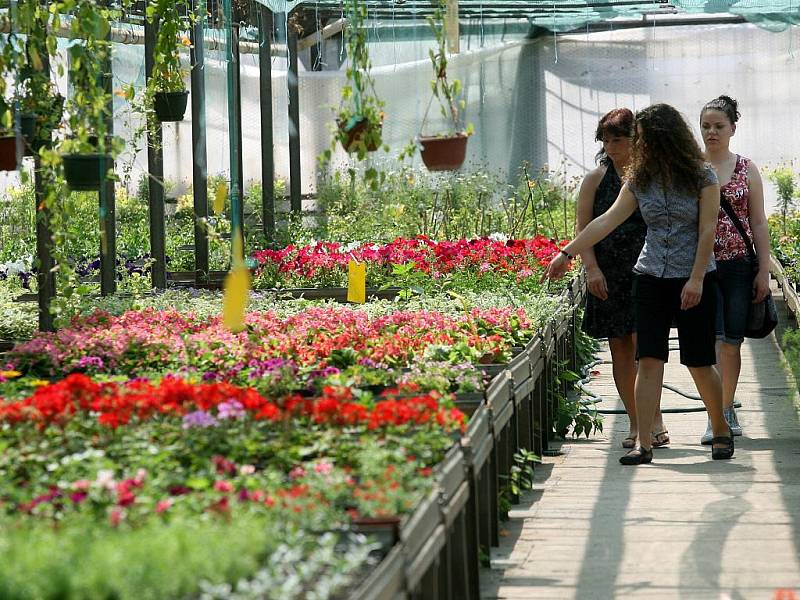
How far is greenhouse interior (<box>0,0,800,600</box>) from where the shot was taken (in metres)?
2.37

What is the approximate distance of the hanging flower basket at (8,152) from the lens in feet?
13.4

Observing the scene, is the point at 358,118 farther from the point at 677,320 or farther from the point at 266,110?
the point at 266,110

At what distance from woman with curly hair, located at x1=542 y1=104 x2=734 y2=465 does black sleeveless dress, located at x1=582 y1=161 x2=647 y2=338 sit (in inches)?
15.6

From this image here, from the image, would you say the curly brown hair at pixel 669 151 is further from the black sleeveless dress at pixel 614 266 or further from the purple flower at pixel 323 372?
the purple flower at pixel 323 372

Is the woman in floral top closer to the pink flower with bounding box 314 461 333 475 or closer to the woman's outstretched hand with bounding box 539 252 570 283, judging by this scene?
the woman's outstretched hand with bounding box 539 252 570 283

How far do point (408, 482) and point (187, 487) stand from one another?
1.44ft

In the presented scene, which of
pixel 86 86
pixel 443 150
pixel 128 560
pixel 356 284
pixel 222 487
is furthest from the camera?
pixel 356 284

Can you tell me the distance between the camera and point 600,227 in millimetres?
4648

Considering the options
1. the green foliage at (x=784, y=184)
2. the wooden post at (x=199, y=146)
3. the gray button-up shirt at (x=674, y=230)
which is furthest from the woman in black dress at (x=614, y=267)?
the green foliage at (x=784, y=184)

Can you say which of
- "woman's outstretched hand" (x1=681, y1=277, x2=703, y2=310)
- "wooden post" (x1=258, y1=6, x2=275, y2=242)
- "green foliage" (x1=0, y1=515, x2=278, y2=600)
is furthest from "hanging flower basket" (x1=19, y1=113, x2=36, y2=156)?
"wooden post" (x1=258, y1=6, x2=275, y2=242)

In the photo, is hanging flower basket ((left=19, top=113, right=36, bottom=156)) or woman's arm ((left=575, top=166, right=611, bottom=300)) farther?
woman's arm ((left=575, top=166, right=611, bottom=300))

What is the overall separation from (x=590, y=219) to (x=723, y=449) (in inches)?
39.3

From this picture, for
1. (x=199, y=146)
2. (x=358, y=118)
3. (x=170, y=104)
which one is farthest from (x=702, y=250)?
(x=199, y=146)

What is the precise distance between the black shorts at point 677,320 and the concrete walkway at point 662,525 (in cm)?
41
